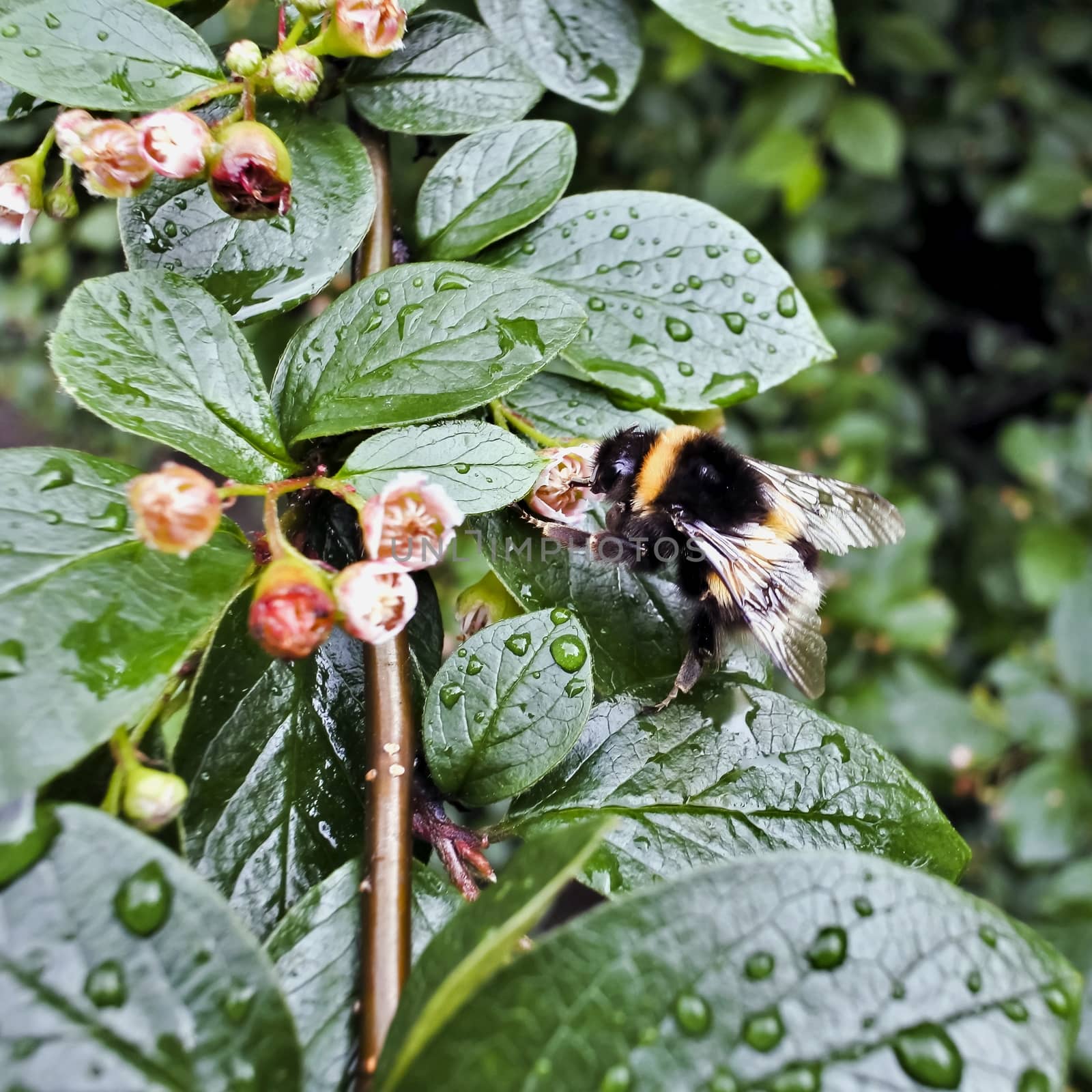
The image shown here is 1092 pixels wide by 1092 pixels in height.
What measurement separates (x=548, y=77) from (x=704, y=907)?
28.1 inches

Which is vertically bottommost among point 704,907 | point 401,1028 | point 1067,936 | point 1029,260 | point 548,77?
point 1067,936

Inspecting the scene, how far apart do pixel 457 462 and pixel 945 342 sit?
269cm

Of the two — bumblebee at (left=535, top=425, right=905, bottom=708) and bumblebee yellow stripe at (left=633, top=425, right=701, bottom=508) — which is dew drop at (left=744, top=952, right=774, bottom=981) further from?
bumblebee yellow stripe at (left=633, top=425, right=701, bottom=508)

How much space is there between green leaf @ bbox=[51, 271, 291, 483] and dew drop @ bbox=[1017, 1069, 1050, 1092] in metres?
0.54

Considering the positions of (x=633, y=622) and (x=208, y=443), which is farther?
(x=633, y=622)

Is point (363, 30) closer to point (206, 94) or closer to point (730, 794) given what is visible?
point (206, 94)

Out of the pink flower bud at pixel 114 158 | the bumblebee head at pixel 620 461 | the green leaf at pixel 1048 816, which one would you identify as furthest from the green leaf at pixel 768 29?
the green leaf at pixel 1048 816

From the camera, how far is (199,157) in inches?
25.2

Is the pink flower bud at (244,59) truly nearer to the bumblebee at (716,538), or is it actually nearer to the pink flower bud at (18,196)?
the pink flower bud at (18,196)

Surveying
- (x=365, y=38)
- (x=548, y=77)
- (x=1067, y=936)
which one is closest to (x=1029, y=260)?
(x=1067, y=936)

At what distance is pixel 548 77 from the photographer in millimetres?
835

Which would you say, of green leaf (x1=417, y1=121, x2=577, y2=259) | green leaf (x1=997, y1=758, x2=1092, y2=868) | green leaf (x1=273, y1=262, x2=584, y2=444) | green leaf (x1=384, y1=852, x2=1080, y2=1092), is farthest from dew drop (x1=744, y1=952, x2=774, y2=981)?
green leaf (x1=997, y1=758, x2=1092, y2=868)

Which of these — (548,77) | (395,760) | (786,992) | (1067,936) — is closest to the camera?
(786,992)

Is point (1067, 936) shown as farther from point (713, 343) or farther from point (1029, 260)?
point (1029, 260)
